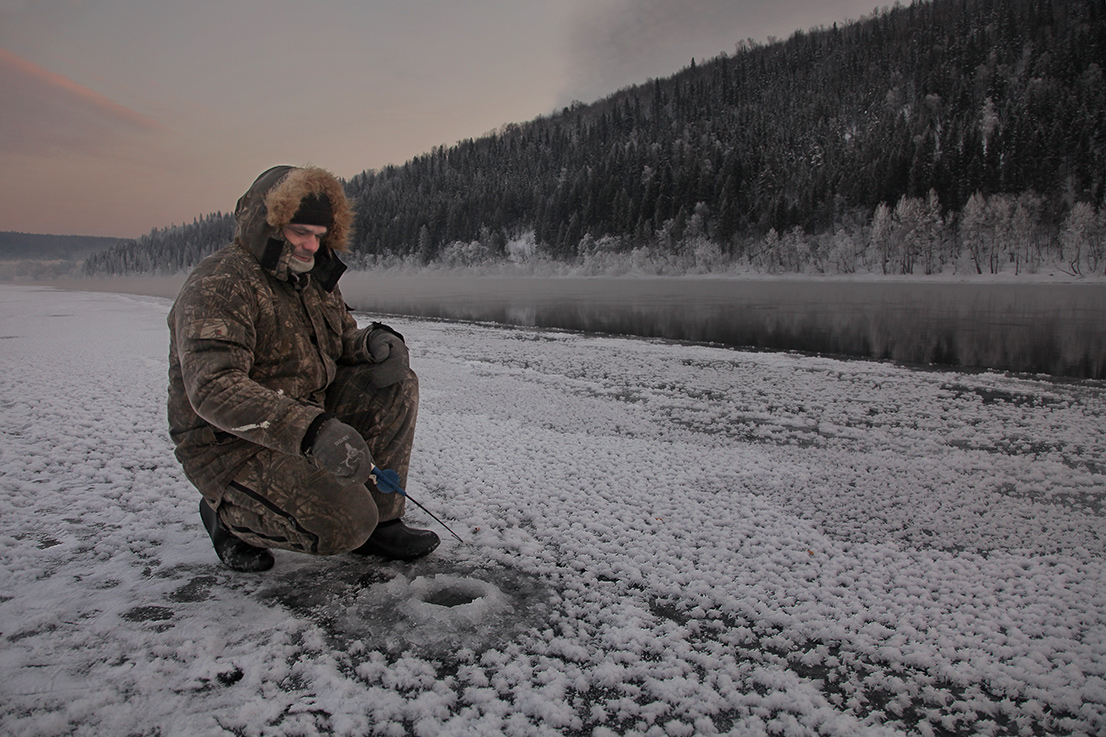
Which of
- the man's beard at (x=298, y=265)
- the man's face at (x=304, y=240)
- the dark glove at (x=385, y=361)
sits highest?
the man's face at (x=304, y=240)

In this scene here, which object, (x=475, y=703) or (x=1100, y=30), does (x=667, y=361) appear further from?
(x=1100, y=30)

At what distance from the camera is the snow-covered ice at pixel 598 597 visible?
180cm

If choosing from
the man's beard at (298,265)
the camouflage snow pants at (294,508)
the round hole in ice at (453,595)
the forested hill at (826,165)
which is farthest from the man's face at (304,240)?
the forested hill at (826,165)

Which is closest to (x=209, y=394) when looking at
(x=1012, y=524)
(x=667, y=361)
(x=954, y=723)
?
(x=954, y=723)

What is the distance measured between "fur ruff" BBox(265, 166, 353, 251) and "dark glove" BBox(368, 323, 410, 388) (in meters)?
0.49

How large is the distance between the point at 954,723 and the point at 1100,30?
15776 centimetres

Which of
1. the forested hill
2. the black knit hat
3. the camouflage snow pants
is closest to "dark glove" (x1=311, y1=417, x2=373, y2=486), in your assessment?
the camouflage snow pants

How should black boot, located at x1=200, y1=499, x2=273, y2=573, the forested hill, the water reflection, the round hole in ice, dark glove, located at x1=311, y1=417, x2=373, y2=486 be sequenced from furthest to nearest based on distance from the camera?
the forested hill, the water reflection, black boot, located at x1=200, y1=499, x2=273, y2=573, the round hole in ice, dark glove, located at x1=311, y1=417, x2=373, y2=486

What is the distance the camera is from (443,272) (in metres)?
103

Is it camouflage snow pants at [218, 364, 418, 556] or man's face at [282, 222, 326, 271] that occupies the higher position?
man's face at [282, 222, 326, 271]

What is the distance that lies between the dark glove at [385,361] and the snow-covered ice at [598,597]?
35.1 inches

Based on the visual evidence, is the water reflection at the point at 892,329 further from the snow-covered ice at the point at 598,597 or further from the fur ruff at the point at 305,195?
the fur ruff at the point at 305,195

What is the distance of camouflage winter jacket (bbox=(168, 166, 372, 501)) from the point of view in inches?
81.8

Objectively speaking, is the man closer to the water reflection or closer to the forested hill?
the water reflection
